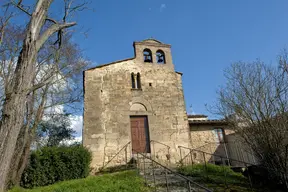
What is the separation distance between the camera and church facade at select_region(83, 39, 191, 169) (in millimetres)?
11438

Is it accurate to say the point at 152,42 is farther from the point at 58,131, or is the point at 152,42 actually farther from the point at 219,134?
the point at 58,131

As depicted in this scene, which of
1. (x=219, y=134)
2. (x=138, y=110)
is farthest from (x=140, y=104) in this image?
(x=219, y=134)

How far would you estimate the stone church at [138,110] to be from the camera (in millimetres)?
11430

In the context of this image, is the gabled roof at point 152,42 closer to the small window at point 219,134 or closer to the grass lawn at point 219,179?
the small window at point 219,134

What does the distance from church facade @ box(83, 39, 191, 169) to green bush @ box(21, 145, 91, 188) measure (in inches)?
55.7

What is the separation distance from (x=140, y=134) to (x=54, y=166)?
5.00 meters

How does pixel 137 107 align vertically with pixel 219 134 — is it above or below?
above

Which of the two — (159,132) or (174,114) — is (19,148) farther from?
(174,114)

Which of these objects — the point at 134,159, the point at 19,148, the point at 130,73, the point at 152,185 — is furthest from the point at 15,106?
the point at 130,73

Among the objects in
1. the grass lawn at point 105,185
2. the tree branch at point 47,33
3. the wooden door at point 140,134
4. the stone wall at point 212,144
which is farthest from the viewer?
the stone wall at point 212,144

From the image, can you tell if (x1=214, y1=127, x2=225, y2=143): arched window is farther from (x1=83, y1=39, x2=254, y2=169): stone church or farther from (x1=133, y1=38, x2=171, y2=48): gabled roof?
(x1=133, y1=38, x2=171, y2=48): gabled roof

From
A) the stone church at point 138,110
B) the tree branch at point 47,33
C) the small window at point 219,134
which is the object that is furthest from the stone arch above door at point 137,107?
the tree branch at point 47,33

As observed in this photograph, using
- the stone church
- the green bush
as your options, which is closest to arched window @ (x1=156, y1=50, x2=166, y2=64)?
the stone church

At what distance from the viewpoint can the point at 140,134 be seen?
1225 centimetres
